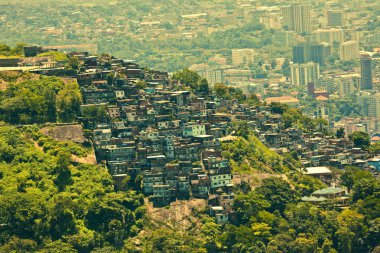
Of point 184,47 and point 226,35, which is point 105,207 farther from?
point 226,35

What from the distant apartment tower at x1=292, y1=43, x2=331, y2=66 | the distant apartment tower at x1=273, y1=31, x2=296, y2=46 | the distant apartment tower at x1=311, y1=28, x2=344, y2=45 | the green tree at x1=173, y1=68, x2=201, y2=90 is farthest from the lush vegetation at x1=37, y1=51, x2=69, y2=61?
the distant apartment tower at x1=273, y1=31, x2=296, y2=46

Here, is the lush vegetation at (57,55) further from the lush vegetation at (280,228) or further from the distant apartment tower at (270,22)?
the distant apartment tower at (270,22)

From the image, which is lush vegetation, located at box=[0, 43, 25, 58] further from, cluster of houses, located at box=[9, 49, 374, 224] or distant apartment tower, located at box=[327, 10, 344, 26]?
distant apartment tower, located at box=[327, 10, 344, 26]

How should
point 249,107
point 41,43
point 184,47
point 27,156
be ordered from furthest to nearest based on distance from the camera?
1. point 184,47
2. point 41,43
3. point 249,107
4. point 27,156

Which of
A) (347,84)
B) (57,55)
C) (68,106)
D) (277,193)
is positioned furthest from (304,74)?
(277,193)

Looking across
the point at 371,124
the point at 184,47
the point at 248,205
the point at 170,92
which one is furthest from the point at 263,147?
the point at 184,47

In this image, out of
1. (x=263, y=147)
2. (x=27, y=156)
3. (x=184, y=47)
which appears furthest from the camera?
(x=184, y=47)
